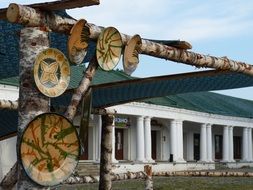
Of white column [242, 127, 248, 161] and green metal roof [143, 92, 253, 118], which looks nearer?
green metal roof [143, 92, 253, 118]

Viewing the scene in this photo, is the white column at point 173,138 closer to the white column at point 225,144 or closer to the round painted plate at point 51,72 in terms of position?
the white column at point 225,144

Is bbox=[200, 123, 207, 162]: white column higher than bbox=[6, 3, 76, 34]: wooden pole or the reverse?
the reverse

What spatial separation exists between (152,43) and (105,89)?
261cm

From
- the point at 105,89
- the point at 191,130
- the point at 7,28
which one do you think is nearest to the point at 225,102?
the point at 191,130

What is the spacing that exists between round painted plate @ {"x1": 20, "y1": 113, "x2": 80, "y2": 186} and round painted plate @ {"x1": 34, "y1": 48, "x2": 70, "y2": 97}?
0.90 ft

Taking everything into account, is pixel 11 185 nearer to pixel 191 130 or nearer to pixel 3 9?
pixel 3 9

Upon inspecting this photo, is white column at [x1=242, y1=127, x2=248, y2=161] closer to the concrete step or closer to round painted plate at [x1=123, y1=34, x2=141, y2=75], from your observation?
the concrete step

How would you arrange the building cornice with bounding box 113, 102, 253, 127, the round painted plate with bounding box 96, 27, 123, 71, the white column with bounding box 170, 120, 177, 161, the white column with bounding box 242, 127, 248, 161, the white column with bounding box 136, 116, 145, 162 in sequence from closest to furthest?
the round painted plate with bounding box 96, 27, 123, 71, the building cornice with bounding box 113, 102, 253, 127, the white column with bounding box 136, 116, 145, 162, the white column with bounding box 170, 120, 177, 161, the white column with bounding box 242, 127, 248, 161

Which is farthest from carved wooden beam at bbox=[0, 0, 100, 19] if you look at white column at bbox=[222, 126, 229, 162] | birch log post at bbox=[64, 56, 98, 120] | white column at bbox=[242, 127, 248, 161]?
white column at bbox=[242, 127, 248, 161]

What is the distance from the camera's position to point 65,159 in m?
5.11

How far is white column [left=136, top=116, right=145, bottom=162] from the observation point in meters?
29.8

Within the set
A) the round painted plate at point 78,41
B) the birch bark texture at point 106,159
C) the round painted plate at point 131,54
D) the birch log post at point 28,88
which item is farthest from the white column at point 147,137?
the birch log post at point 28,88

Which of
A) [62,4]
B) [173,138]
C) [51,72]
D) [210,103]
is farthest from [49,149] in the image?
[210,103]

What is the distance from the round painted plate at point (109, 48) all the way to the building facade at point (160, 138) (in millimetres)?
16004
